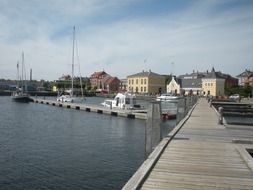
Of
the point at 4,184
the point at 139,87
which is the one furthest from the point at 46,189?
the point at 139,87

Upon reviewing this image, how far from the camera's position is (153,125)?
47.6 ft

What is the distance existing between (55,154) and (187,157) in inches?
444

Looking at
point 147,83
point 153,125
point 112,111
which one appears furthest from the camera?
point 147,83

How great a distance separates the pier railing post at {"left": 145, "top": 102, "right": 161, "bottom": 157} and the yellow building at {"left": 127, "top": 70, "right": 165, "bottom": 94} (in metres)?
131

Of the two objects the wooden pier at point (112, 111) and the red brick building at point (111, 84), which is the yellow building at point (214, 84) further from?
the wooden pier at point (112, 111)

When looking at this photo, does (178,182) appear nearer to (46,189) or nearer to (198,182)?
(198,182)

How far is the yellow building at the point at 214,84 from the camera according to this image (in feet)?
437

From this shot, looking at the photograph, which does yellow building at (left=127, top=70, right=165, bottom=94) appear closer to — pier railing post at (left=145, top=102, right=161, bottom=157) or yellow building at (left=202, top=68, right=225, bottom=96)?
yellow building at (left=202, top=68, right=225, bottom=96)

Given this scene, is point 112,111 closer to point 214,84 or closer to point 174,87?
Result: point 214,84

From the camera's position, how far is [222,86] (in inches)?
5330

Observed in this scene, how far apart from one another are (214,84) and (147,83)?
86.0ft

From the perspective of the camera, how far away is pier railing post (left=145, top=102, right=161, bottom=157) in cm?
1434

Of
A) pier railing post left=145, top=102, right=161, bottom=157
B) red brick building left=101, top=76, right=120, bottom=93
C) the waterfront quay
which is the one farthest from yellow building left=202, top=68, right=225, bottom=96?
pier railing post left=145, top=102, right=161, bottom=157

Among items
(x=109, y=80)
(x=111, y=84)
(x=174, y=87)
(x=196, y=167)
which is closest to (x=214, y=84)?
(x=174, y=87)
